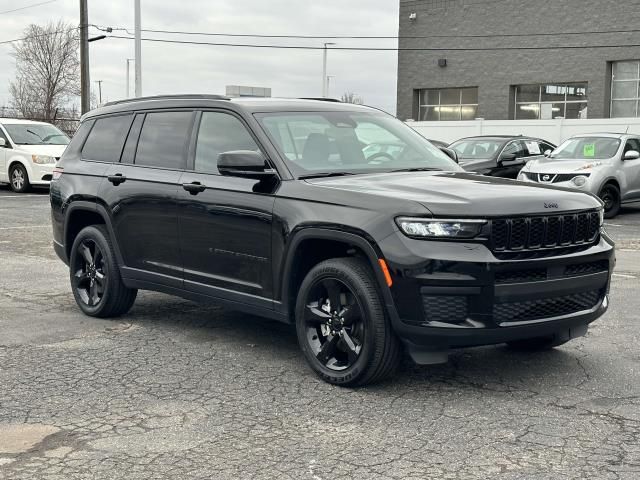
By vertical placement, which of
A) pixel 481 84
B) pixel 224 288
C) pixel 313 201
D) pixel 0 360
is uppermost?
pixel 481 84

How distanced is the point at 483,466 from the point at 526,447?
0.35 metres

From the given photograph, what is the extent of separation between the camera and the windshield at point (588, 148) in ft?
57.7

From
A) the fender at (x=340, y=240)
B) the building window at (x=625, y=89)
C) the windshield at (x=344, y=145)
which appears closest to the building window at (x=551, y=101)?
the building window at (x=625, y=89)

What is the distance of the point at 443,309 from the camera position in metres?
4.75

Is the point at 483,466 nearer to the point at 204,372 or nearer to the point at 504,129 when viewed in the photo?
the point at 204,372

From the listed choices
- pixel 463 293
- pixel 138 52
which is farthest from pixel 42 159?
pixel 463 293

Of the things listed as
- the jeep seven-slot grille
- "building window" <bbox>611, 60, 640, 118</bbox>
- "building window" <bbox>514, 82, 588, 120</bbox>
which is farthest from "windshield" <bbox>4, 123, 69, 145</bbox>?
"building window" <bbox>611, 60, 640, 118</bbox>

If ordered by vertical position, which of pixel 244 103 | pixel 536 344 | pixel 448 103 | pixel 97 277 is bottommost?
pixel 536 344

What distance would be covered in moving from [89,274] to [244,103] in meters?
2.22

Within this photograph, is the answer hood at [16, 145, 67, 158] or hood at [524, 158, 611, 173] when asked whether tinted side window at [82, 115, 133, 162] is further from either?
hood at [16, 145, 67, 158]

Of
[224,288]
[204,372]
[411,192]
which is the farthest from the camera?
[224,288]

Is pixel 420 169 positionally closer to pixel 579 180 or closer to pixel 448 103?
pixel 579 180

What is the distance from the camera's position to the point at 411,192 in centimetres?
504

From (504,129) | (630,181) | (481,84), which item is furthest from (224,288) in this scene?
(481,84)
